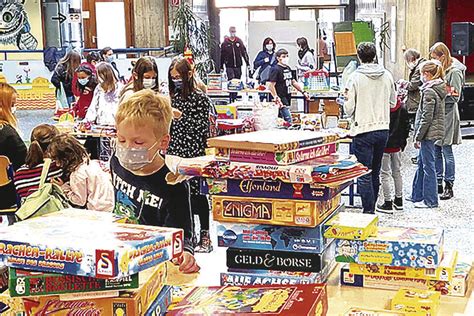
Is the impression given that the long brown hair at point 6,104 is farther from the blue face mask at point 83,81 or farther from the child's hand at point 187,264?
the blue face mask at point 83,81

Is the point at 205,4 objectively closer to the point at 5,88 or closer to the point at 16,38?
the point at 16,38

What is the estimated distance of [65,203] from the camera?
113 inches

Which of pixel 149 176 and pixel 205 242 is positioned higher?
pixel 149 176

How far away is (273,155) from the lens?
7.38 feet

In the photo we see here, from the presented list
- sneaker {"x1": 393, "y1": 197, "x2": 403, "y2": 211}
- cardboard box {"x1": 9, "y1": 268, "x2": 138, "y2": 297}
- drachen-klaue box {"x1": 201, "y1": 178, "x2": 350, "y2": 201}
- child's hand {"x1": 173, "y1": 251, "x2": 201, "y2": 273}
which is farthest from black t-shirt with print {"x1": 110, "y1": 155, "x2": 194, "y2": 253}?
sneaker {"x1": 393, "y1": 197, "x2": 403, "y2": 211}

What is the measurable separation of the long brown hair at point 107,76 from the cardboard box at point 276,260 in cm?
474

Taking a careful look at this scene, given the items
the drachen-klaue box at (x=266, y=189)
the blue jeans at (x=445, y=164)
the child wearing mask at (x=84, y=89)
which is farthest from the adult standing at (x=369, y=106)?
the drachen-klaue box at (x=266, y=189)

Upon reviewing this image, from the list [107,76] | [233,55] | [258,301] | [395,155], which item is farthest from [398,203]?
[233,55]

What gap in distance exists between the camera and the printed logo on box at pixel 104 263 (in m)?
1.53

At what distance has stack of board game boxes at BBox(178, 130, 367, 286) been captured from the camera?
2260 mm

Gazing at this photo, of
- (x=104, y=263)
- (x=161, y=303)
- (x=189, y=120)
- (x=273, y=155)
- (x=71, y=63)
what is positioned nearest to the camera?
(x=104, y=263)

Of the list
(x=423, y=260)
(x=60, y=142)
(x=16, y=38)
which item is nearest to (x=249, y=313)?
(x=423, y=260)

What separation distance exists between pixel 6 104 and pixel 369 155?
2.95 metres

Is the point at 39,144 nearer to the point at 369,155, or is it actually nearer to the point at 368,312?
the point at 368,312
